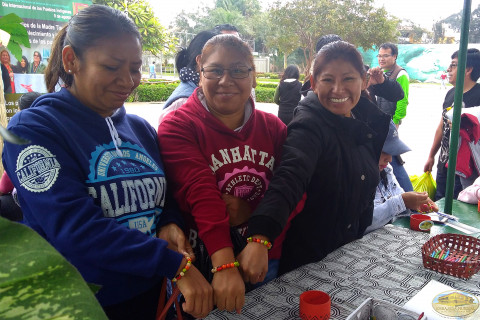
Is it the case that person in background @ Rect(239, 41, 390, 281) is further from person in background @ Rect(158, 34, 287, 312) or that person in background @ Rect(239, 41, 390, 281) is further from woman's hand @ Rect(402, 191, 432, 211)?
woman's hand @ Rect(402, 191, 432, 211)

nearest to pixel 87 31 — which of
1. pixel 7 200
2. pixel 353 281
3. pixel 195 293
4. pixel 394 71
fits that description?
pixel 195 293

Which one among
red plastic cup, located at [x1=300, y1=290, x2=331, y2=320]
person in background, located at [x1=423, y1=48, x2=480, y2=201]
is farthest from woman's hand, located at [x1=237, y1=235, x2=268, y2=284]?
person in background, located at [x1=423, y1=48, x2=480, y2=201]

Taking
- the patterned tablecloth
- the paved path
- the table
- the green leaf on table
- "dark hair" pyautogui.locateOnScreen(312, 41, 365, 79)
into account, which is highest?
"dark hair" pyautogui.locateOnScreen(312, 41, 365, 79)

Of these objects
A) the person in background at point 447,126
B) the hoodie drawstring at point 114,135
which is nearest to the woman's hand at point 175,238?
the hoodie drawstring at point 114,135

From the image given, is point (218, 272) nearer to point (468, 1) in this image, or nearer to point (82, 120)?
point (82, 120)

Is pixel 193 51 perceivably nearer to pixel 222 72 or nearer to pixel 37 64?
pixel 222 72

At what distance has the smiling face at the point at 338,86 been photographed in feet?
4.84

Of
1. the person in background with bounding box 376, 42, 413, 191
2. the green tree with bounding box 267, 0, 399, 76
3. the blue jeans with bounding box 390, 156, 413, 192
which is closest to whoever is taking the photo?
the blue jeans with bounding box 390, 156, 413, 192

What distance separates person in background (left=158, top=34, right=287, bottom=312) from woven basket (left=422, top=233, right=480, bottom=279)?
667mm

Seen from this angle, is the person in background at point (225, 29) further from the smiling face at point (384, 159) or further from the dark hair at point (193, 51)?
the smiling face at point (384, 159)

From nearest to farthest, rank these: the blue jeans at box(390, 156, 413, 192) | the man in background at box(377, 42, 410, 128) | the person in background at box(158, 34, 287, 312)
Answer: the person in background at box(158, 34, 287, 312) < the blue jeans at box(390, 156, 413, 192) < the man in background at box(377, 42, 410, 128)

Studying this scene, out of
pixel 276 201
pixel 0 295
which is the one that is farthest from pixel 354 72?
pixel 0 295

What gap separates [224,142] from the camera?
1271 mm

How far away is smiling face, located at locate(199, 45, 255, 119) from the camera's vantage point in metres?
1.27
